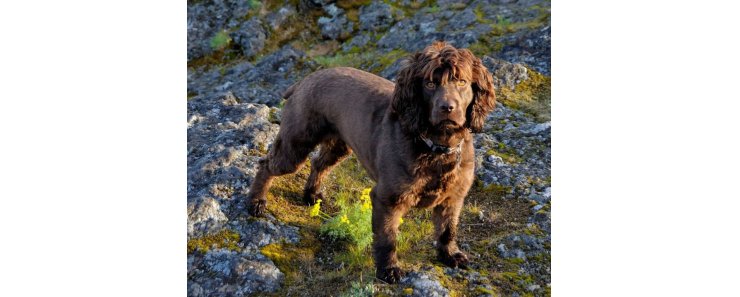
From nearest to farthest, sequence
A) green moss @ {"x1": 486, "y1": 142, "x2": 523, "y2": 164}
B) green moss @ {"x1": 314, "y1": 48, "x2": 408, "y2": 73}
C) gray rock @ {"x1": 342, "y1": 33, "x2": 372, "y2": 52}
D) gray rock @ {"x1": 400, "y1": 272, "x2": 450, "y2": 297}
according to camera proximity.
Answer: gray rock @ {"x1": 400, "y1": 272, "x2": 450, "y2": 297} < green moss @ {"x1": 486, "y1": 142, "x2": 523, "y2": 164} < green moss @ {"x1": 314, "y1": 48, "x2": 408, "y2": 73} < gray rock @ {"x1": 342, "y1": 33, "x2": 372, "y2": 52}

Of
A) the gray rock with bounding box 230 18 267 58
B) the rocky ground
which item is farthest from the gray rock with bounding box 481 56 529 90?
the gray rock with bounding box 230 18 267 58

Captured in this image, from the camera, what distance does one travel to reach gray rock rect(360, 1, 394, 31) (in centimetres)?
1068

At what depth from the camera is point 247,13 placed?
454 inches

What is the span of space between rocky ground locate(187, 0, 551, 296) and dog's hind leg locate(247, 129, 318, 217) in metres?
0.14

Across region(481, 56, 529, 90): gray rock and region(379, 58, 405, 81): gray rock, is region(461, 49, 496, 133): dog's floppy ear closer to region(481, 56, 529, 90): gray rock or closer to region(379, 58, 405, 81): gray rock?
region(481, 56, 529, 90): gray rock

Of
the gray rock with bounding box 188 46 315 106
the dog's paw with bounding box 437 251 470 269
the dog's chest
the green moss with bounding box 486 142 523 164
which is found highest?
the dog's chest

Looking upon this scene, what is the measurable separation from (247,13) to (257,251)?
7639 mm

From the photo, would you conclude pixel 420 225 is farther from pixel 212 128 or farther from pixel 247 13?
pixel 247 13

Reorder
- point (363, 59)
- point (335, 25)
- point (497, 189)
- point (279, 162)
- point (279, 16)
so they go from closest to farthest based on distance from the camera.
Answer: point (279, 162) < point (497, 189) < point (363, 59) < point (335, 25) < point (279, 16)

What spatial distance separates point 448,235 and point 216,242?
76.1 inches

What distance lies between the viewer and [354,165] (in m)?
6.79

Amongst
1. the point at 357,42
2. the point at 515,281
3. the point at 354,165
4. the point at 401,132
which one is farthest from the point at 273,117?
the point at 357,42

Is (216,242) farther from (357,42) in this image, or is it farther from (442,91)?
(357,42)

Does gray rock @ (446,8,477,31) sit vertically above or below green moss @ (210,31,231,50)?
above
